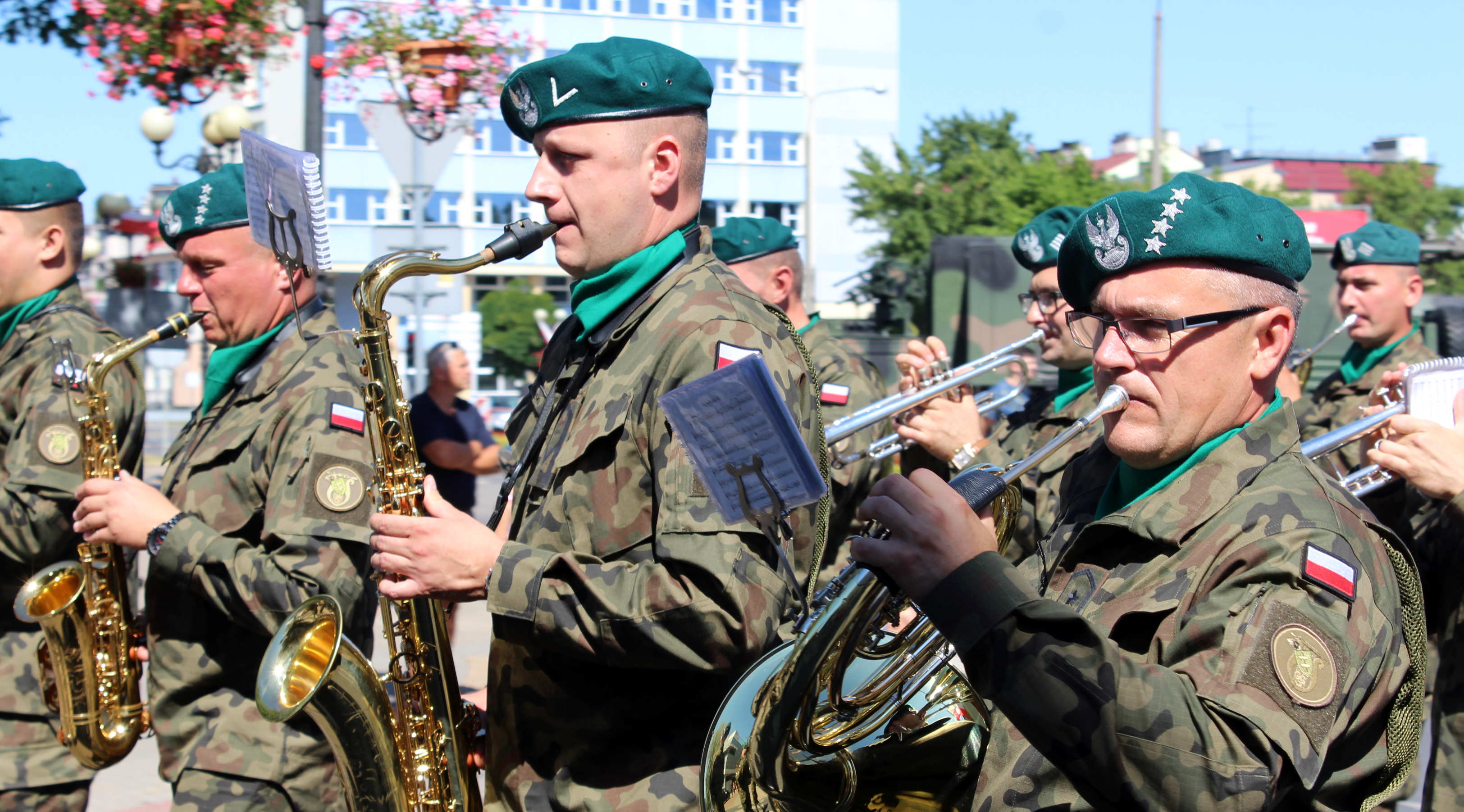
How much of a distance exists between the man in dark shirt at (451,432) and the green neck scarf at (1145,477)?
4827 mm

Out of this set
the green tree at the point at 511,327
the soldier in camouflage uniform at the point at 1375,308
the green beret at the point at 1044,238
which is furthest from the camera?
the green tree at the point at 511,327

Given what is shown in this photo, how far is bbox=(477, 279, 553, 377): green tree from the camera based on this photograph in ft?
154

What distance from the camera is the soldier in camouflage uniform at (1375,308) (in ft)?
20.1

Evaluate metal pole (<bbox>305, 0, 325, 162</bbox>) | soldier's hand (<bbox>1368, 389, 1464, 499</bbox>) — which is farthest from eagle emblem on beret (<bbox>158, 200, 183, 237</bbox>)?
metal pole (<bbox>305, 0, 325, 162</bbox>)

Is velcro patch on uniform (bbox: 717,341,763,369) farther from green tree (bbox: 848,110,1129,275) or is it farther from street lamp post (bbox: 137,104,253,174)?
green tree (bbox: 848,110,1129,275)

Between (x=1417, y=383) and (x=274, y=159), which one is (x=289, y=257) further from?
(x=1417, y=383)

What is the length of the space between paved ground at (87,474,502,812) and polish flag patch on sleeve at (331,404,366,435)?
116 centimetres

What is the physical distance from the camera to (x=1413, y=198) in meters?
48.4

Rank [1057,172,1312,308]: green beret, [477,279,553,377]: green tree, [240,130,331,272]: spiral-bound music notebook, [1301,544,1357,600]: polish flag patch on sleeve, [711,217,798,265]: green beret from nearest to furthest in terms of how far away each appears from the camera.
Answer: [1301,544,1357,600]: polish flag patch on sleeve < [1057,172,1312,308]: green beret < [240,130,331,272]: spiral-bound music notebook < [711,217,798,265]: green beret < [477,279,553,377]: green tree

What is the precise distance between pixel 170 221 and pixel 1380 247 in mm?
5386

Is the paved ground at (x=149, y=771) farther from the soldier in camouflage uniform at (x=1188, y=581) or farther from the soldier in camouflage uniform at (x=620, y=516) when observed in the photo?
the soldier in camouflage uniform at (x=1188, y=581)

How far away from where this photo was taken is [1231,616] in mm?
1854

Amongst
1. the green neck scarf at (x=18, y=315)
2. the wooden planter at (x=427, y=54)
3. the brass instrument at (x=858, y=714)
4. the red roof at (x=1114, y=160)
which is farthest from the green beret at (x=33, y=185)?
the red roof at (x=1114, y=160)

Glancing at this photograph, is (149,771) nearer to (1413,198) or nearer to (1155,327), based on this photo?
(1155,327)
